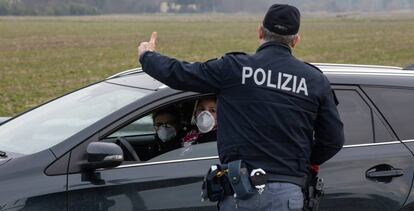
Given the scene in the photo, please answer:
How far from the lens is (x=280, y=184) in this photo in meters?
2.93

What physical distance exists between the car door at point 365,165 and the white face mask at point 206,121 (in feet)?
2.17

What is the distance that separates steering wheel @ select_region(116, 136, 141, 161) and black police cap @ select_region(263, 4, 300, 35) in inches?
46.5

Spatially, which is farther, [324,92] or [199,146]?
[199,146]

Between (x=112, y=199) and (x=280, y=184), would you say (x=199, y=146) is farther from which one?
(x=280, y=184)

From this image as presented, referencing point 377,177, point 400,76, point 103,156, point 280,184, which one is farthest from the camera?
point 400,76

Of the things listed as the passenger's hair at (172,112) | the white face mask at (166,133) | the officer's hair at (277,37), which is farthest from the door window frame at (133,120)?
the officer's hair at (277,37)

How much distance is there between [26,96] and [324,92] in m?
12.3

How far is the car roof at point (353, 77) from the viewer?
12.4 feet

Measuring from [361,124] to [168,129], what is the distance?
3.69ft

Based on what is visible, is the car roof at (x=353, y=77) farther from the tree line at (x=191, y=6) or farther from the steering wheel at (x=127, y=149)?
the tree line at (x=191, y=6)

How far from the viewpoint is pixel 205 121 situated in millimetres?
3801

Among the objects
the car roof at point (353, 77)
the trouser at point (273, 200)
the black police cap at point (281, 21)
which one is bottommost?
the trouser at point (273, 200)

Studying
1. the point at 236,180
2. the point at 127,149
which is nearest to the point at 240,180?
the point at 236,180

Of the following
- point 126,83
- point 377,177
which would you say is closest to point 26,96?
point 126,83
